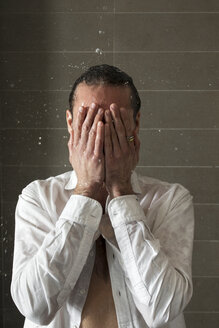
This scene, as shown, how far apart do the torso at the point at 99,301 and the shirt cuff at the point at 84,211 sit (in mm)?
109

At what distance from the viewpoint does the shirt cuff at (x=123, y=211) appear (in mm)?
832

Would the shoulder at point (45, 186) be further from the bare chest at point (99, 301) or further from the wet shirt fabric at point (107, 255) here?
the bare chest at point (99, 301)

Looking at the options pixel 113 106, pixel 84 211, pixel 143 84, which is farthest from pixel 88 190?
pixel 143 84

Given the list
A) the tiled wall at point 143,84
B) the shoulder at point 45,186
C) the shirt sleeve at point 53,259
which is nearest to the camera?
the shirt sleeve at point 53,259

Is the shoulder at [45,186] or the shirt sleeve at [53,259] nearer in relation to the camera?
the shirt sleeve at [53,259]

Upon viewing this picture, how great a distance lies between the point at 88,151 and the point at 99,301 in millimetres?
258

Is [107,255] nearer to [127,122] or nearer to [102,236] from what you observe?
[102,236]

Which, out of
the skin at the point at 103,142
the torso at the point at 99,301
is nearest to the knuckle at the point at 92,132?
the skin at the point at 103,142

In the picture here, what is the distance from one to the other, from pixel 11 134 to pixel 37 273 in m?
0.80

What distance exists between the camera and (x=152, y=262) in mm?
805

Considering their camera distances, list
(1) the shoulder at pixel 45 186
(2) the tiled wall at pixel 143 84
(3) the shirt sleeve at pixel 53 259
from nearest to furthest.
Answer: (3) the shirt sleeve at pixel 53 259, (1) the shoulder at pixel 45 186, (2) the tiled wall at pixel 143 84

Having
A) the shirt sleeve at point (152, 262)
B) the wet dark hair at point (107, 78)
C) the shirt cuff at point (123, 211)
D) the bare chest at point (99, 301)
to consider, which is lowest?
the bare chest at point (99, 301)

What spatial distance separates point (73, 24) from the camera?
1470 millimetres

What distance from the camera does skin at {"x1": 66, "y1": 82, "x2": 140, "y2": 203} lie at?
32.8 inches
